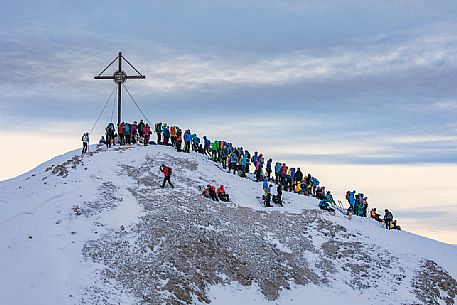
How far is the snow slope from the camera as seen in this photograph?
2409 cm

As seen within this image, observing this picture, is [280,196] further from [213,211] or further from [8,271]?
[8,271]

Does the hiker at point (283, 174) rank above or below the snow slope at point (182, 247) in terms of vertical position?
above

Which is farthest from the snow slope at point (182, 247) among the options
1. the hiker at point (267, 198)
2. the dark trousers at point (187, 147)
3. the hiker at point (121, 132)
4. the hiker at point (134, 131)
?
the dark trousers at point (187, 147)

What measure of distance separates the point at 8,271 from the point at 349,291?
59.3 ft

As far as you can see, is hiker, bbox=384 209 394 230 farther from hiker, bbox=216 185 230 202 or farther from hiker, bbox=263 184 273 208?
hiker, bbox=216 185 230 202

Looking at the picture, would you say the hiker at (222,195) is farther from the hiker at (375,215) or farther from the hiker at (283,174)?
the hiker at (375,215)

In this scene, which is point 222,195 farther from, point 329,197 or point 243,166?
point 329,197

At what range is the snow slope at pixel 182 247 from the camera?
79.0 ft

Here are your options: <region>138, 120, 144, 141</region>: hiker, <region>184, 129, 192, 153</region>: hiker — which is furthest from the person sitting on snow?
<region>138, 120, 144, 141</region>: hiker

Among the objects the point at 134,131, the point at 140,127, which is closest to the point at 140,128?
the point at 140,127

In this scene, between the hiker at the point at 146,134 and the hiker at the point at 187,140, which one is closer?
the hiker at the point at 146,134

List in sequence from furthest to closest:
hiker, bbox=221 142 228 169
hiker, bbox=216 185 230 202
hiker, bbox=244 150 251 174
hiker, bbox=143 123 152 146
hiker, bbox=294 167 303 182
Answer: hiker, bbox=294 167 303 182 < hiker, bbox=244 150 251 174 < hiker, bbox=221 142 228 169 < hiker, bbox=143 123 152 146 < hiker, bbox=216 185 230 202

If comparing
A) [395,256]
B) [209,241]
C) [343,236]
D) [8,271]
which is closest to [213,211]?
[209,241]

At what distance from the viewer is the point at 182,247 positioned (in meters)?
28.5
